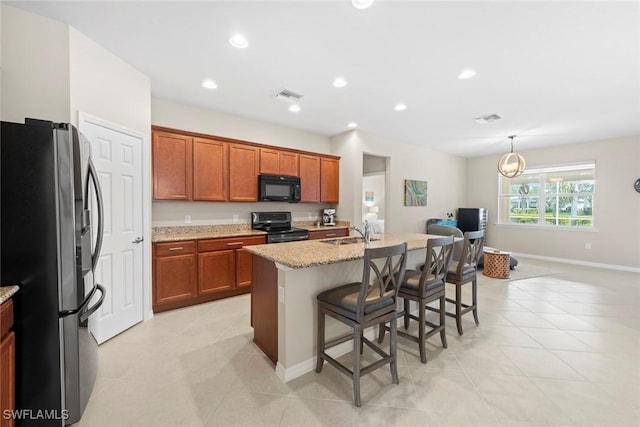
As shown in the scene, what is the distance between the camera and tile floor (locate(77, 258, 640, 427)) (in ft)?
5.37

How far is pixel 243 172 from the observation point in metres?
4.12

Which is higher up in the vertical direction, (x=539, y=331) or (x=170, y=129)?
(x=170, y=129)

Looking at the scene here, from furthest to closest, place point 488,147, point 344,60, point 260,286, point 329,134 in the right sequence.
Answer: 1. point 488,147
2. point 329,134
3. point 344,60
4. point 260,286

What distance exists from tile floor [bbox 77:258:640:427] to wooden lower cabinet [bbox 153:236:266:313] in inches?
11.2

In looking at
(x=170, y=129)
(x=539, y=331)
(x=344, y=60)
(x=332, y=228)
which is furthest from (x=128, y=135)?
(x=539, y=331)

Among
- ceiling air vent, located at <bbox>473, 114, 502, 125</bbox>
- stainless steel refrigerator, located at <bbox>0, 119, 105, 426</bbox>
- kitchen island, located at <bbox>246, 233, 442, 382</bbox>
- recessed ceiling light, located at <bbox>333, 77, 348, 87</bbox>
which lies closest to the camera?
stainless steel refrigerator, located at <bbox>0, 119, 105, 426</bbox>

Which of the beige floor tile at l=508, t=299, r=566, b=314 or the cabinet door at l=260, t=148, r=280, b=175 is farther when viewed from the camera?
the cabinet door at l=260, t=148, r=280, b=175

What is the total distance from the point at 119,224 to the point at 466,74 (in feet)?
13.3

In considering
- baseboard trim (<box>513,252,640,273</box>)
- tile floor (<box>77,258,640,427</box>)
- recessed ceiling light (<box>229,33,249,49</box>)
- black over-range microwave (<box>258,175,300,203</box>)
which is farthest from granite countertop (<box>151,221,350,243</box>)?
baseboard trim (<box>513,252,640,273</box>)

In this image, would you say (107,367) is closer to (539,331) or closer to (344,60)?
(344,60)

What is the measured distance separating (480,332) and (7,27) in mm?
4963

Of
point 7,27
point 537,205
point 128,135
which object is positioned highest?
point 7,27

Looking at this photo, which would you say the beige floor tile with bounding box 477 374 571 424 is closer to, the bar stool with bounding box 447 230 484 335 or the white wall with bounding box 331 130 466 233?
the bar stool with bounding box 447 230 484 335

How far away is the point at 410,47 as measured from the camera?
2410 millimetres
